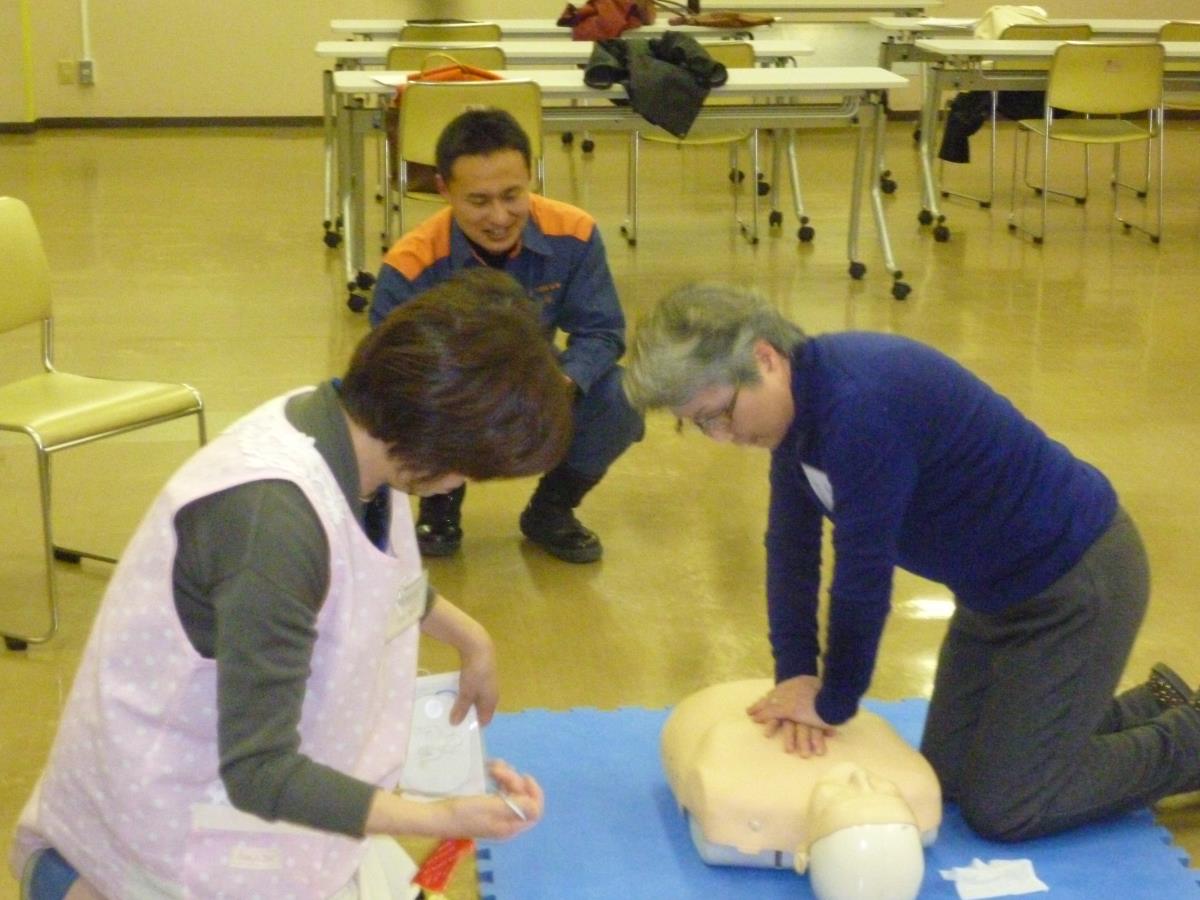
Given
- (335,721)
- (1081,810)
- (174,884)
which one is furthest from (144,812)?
(1081,810)

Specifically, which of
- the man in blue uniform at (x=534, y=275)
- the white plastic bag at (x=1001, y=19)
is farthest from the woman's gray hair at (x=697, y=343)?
the white plastic bag at (x=1001, y=19)

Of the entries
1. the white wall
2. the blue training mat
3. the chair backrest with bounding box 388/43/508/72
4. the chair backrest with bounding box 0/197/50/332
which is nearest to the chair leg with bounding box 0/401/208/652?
the chair backrest with bounding box 0/197/50/332

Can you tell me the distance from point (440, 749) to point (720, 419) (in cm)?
53

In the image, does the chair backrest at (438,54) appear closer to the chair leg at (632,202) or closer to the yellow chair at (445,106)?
the chair leg at (632,202)

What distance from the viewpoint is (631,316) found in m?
5.27

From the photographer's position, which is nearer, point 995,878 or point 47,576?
point 995,878

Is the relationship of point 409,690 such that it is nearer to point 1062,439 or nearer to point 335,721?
point 335,721

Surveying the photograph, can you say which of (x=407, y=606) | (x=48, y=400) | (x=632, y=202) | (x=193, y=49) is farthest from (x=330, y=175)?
(x=407, y=606)

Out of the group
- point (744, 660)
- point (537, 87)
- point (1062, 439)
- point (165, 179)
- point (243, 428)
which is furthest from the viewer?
point (165, 179)

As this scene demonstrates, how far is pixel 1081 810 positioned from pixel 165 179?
6.43 metres

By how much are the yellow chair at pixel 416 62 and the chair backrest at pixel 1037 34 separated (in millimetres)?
2324

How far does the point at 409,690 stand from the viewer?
1.63 meters

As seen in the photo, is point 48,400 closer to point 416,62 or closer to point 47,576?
point 47,576

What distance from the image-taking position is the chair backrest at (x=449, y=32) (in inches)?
275
